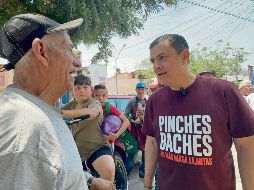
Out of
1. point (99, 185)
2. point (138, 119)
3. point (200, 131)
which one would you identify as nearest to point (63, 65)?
point (99, 185)

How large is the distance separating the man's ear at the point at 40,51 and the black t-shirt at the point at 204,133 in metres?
1.17

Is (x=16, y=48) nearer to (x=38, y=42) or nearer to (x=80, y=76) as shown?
(x=38, y=42)

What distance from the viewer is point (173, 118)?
2297 mm

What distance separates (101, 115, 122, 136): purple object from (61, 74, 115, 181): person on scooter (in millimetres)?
281

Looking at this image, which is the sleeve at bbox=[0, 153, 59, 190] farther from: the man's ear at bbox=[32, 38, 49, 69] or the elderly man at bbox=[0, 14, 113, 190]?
the man's ear at bbox=[32, 38, 49, 69]

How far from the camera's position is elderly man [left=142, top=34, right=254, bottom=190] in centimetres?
211

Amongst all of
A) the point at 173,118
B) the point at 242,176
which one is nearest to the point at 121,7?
the point at 173,118

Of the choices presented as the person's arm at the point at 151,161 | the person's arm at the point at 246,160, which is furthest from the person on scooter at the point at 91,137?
the person's arm at the point at 246,160

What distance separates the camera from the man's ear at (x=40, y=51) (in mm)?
1313

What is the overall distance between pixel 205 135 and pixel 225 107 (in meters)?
0.22

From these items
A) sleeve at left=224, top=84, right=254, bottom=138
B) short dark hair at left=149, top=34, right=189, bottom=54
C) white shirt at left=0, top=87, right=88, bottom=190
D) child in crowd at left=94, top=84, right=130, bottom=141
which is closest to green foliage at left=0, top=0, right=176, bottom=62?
child in crowd at left=94, top=84, right=130, bottom=141

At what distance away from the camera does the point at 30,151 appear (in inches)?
39.4

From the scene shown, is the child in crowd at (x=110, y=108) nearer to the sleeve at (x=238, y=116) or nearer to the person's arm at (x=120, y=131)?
the person's arm at (x=120, y=131)

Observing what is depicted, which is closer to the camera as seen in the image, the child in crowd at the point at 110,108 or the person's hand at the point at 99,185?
the person's hand at the point at 99,185
